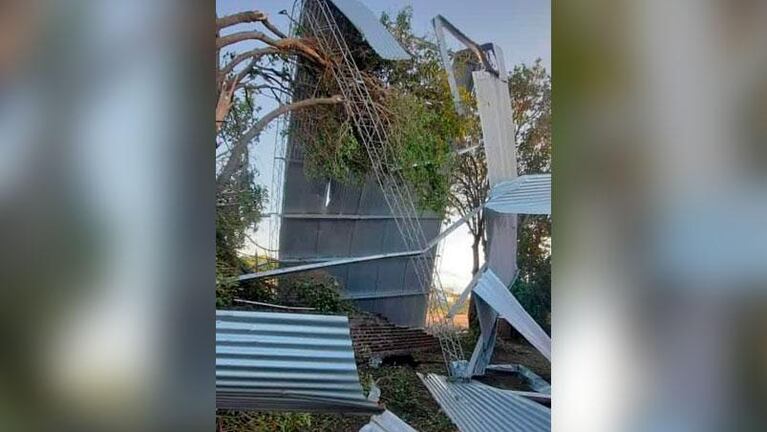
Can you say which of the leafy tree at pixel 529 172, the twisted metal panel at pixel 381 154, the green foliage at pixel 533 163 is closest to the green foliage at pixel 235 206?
the twisted metal panel at pixel 381 154

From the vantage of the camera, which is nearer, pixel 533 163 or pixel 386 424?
pixel 533 163

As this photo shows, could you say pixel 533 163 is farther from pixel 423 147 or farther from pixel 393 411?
pixel 393 411

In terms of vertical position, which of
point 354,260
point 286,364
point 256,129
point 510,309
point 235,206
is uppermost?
point 256,129

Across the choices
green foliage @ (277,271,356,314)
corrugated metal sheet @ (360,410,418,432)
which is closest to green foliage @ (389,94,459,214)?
green foliage @ (277,271,356,314)

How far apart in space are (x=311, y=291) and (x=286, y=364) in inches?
10.1

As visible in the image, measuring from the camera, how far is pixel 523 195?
160cm

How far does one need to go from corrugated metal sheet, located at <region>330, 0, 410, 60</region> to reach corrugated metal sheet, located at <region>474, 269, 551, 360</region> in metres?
0.80

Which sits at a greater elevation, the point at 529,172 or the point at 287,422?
the point at 529,172

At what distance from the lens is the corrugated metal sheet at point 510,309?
5.08 feet

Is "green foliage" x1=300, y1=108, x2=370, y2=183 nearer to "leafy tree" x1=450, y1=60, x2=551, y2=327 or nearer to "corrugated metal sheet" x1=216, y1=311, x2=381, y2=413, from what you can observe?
"leafy tree" x1=450, y1=60, x2=551, y2=327

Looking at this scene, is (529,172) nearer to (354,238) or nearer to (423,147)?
(423,147)

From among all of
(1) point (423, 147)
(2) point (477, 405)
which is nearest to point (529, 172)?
(1) point (423, 147)
